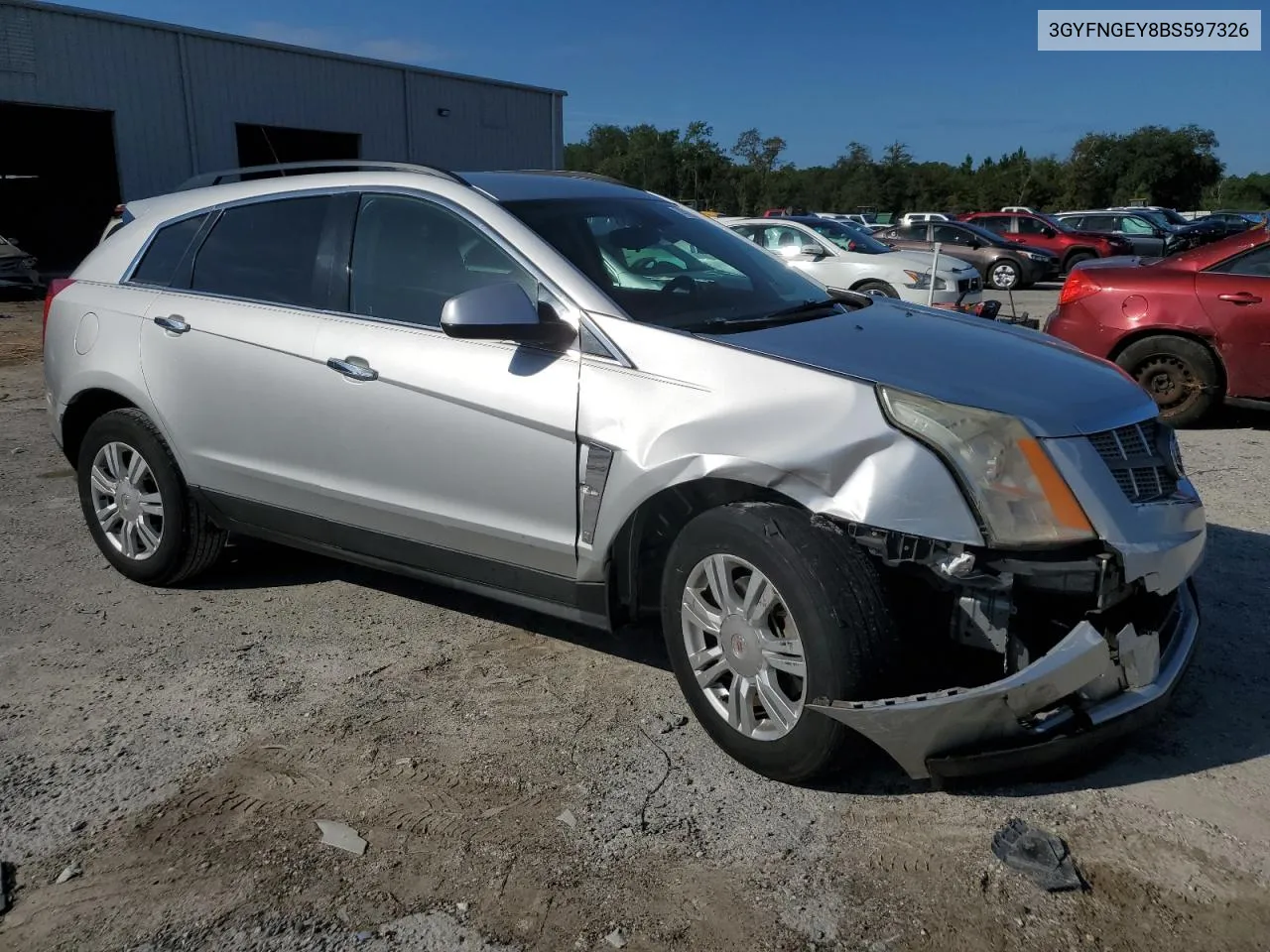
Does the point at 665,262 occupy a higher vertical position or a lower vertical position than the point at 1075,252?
higher

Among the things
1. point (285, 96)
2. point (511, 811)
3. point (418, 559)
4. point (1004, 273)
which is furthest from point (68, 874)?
point (285, 96)

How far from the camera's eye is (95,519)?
484 centimetres

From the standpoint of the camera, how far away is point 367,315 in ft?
12.7

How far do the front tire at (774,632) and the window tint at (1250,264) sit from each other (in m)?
6.14

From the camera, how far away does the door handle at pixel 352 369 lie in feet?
12.3

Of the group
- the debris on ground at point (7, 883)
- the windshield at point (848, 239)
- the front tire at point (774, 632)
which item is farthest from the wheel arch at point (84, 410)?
the windshield at point (848, 239)

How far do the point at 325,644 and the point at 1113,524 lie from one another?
2878 millimetres

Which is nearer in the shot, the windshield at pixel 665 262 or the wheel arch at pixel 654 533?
the wheel arch at pixel 654 533

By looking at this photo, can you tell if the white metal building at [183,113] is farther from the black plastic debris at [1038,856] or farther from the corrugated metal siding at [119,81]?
the black plastic debris at [1038,856]

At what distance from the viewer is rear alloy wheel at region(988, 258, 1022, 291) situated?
2189 centimetres

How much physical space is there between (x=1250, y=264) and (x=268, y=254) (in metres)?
6.70

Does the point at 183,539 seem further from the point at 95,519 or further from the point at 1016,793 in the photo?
the point at 1016,793

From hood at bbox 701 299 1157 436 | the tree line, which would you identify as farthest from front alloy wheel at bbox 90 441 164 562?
the tree line

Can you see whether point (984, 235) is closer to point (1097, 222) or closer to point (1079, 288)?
point (1097, 222)
